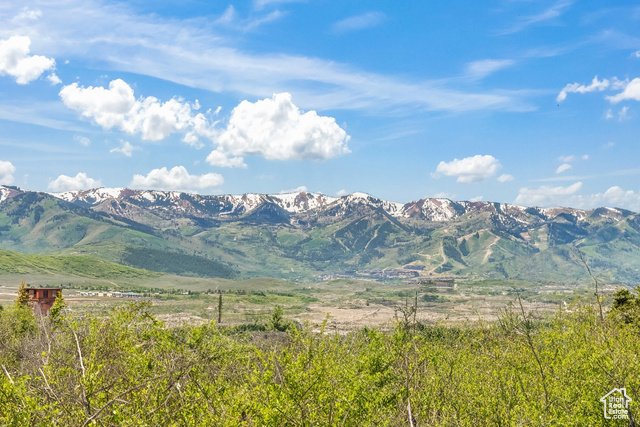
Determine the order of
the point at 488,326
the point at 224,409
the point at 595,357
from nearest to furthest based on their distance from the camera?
1. the point at 224,409
2. the point at 595,357
3. the point at 488,326

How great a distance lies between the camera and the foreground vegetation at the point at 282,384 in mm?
13562

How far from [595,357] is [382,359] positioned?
12062 millimetres

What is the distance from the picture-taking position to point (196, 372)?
60.2 feet

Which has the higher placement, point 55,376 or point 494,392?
point 55,376

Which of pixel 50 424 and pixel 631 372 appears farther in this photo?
pixel 631 372

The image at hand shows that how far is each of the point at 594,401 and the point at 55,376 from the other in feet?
78.1

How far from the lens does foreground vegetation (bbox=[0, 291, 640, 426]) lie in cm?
1356

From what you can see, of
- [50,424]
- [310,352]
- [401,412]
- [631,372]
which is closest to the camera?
[50,424]

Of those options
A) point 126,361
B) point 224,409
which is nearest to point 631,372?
point 224,409

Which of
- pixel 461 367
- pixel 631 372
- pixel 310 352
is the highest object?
pixel 310 352

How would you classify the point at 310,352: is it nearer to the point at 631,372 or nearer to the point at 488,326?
the point at 631,372

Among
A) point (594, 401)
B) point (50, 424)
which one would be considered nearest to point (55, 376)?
point (50, 424)

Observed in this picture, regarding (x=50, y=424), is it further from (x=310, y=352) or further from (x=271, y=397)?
(x=310, y=352)

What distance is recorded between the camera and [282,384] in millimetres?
16844
